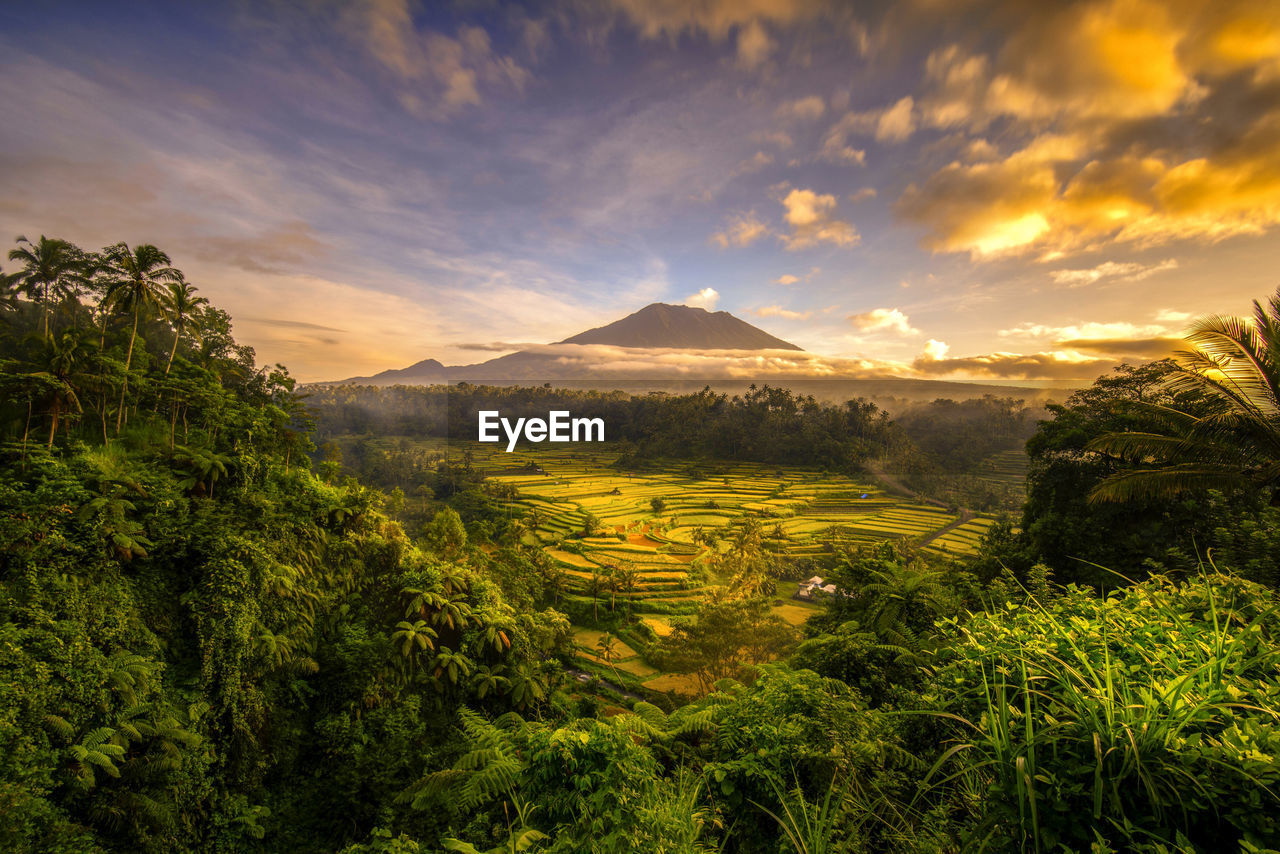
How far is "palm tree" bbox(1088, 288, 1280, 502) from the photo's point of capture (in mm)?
6984

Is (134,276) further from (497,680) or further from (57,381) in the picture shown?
(497,680)

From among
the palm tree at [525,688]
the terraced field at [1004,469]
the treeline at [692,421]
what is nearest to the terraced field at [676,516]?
the treeline at [692,421]

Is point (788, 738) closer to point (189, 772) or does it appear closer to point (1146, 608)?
point (1146, 608)

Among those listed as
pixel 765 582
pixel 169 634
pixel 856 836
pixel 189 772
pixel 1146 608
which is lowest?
pixel 765 582

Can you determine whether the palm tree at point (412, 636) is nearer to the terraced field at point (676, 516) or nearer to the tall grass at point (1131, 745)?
the tall grass at point (1131, 745)

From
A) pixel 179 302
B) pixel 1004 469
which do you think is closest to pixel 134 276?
pixel 179 302

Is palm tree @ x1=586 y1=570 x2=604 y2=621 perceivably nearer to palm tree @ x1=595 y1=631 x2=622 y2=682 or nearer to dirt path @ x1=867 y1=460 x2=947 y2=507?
palm tree @ x1=595 y1=631 x2=622 y2=682

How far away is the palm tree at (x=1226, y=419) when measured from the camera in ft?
22.9

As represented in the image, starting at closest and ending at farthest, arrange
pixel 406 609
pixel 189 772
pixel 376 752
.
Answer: pixel 189 772
pixel 376 752
pixel 406 609

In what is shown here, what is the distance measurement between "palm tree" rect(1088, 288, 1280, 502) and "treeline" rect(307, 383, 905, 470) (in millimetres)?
61620

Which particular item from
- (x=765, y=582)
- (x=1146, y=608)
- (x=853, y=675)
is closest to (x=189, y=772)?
(x=853, y=675)

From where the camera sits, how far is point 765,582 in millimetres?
29281

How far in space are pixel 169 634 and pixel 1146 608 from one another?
536 inches

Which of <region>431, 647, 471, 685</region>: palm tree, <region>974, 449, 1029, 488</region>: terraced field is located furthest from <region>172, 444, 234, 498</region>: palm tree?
<region>974, 449, 1029, 488</region>: terraced field
